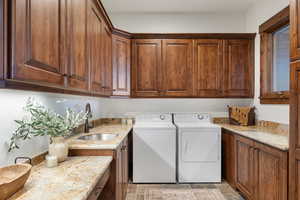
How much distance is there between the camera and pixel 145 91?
342 cm

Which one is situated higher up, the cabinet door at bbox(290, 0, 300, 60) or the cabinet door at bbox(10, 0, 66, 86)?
the cabinet door at bbox(290, 0, 300, 60)

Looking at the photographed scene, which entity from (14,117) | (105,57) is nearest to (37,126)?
(14,117)

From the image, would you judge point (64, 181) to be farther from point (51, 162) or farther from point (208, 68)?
point (208, 68)

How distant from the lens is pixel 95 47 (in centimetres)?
211

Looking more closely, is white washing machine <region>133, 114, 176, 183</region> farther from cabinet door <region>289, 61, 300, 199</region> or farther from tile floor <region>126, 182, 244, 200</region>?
cabinet door <region>289, 61, 300, 199</region>

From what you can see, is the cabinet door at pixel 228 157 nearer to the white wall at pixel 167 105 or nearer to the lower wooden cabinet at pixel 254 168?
the lower wooden cabinet at pixel 254 168

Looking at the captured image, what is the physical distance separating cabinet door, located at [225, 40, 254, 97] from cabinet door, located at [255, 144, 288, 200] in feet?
4.57

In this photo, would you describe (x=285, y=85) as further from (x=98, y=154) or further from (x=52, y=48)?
(x=52, y=48)

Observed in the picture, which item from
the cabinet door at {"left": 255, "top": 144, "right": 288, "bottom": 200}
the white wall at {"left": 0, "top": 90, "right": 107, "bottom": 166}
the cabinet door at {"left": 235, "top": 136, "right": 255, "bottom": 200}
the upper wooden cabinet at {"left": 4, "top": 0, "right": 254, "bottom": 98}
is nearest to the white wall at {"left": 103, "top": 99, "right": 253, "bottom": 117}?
the upper wooden cabinet at {"left": 4, "top": 0, "right": 254, "bottom": 98}

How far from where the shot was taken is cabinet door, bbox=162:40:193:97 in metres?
3.42

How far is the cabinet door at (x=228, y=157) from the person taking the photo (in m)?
2.93

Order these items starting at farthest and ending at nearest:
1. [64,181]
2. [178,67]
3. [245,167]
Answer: [178,67] < [245,167] < [64,181]

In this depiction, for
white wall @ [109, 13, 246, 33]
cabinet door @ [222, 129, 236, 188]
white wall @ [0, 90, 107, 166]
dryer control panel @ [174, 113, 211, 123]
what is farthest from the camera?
white wall @ [109, 13, 246, 33]

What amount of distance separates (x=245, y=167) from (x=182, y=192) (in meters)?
0.90
